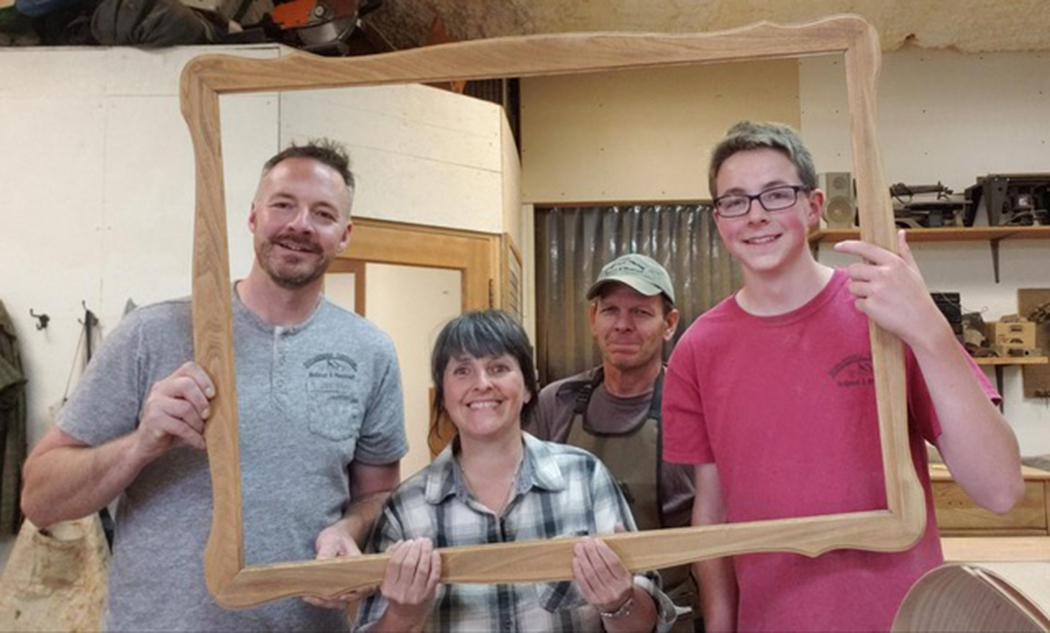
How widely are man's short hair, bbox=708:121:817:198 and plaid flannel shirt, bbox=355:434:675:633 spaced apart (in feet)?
1.55

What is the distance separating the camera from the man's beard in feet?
3.41

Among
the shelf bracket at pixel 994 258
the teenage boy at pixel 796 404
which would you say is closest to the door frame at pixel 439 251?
the teenage boy at pixel 796 404

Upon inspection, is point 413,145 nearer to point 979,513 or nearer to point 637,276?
point 637,276

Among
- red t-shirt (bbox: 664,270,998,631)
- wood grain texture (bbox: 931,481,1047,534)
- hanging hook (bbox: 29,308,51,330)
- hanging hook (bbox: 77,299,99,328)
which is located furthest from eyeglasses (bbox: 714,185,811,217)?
hanging hook (bbox: 29,308,51,330)

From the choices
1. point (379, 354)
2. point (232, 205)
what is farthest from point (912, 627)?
point (232, 205)

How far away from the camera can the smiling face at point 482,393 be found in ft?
3.38

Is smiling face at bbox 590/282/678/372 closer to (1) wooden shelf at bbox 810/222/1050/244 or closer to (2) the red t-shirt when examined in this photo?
(2) the red t-shirt

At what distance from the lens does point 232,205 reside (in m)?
1.04

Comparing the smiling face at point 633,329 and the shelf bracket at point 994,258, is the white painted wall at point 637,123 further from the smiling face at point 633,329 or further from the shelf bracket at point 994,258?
the shelf bracket at point 994,258

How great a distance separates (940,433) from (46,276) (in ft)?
8.07

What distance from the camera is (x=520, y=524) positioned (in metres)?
1.02

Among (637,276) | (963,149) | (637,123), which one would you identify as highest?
(963,149)

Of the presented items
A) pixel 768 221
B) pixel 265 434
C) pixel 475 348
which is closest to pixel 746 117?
pixel 768 221

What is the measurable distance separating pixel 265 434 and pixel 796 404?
77 centimetres
